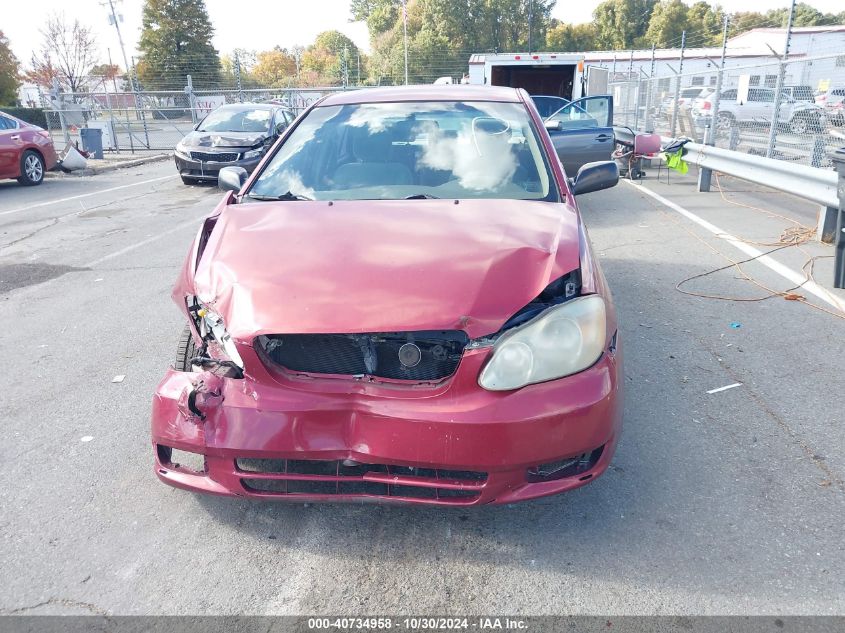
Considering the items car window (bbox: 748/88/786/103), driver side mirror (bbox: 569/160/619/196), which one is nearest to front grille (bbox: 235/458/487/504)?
driver side mirror (bbox: 569/160/619/196)

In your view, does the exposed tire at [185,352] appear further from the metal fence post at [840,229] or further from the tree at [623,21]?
the tree at [623,21]

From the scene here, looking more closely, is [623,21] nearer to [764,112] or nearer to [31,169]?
[764,112]

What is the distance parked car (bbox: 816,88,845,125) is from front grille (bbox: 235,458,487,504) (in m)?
7.85

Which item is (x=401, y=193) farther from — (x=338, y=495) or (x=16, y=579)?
(x=16, y=579)

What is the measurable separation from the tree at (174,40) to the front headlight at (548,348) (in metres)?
60.3

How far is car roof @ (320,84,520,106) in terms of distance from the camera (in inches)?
155

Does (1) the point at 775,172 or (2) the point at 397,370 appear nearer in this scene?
(2) the point at 397,370

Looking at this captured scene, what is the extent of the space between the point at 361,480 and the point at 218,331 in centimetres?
79

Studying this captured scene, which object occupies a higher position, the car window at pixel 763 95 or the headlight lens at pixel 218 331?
the car window at pixel 763 95

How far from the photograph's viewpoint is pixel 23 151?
13.1 metres

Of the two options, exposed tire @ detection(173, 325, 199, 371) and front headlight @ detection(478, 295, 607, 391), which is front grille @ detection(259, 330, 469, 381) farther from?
exposed tire @ detection(173, 325, 199, 371)

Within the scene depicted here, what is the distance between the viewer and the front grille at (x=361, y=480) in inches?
85.9

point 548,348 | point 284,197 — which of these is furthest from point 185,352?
point 548,348

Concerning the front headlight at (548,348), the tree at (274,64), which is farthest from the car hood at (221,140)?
the tree at (274,64)
